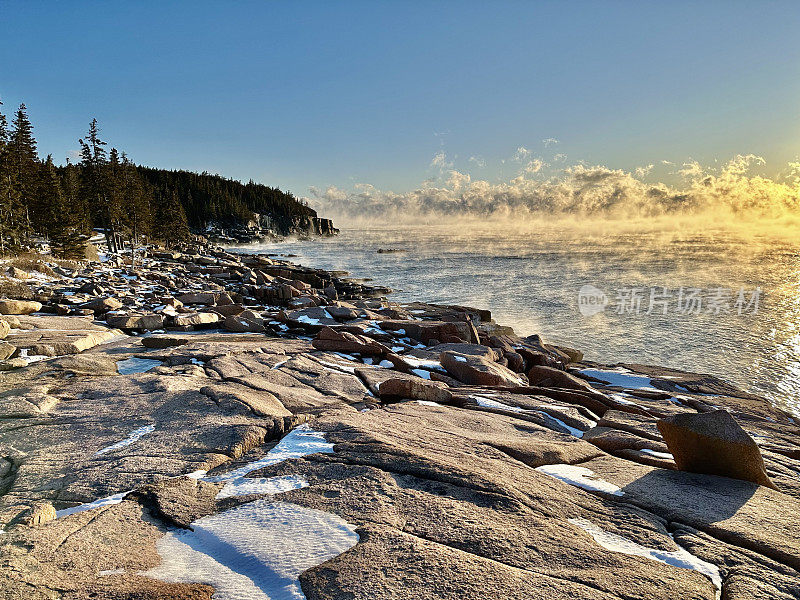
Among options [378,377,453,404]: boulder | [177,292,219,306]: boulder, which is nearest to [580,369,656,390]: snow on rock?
[378,377,453,404]: boulder

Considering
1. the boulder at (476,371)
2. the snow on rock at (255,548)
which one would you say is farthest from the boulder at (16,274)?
the snow on rock at (255,548)

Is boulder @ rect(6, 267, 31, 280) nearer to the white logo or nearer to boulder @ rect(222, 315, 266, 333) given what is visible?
boulder @ rect(222, 315, 266, 333)

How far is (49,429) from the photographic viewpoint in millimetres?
5609

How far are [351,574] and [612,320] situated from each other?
30.9m

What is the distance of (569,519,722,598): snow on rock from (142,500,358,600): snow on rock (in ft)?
6.80

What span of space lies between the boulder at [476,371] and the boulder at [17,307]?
43.7ft

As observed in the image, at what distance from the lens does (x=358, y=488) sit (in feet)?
13.2

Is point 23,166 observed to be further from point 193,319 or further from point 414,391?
point 414,391

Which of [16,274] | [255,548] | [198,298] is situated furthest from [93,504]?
[16,274]

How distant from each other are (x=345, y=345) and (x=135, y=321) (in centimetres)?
708

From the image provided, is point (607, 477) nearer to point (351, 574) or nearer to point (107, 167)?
point (351, 574)

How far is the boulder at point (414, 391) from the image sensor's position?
26.4 feet

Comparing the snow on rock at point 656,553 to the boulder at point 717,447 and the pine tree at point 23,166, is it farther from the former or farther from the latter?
the pine tree at point 23,166

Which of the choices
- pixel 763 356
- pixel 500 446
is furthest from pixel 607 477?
pixel 763 356
